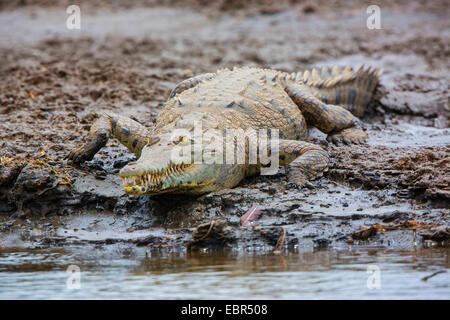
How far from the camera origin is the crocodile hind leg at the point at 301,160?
20.3 ft

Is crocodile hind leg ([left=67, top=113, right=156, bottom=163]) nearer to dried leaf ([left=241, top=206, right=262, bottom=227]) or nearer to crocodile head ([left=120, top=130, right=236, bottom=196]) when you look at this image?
crocodile head ([left=120, top=130, right=236, bottom=196])

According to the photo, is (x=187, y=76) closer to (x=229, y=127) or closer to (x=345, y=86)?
(x=345, y=86)

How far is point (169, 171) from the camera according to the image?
5.44 meters

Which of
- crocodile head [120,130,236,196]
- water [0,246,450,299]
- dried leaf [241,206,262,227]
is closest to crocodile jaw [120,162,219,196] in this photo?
crocodile head [120,130,236,196]

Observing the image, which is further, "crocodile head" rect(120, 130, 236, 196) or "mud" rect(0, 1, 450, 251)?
"mud" rect(0, 1, 450, 251)

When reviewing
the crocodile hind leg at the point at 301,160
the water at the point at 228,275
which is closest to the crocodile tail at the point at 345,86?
the crocodile hind leg at the point at 301,160

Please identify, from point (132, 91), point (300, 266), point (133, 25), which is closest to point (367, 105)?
point (132, 91)

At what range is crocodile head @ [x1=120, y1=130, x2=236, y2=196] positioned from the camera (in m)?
5.27

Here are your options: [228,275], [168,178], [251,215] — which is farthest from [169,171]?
[228,275]

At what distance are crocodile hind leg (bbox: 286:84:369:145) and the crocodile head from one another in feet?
6.70


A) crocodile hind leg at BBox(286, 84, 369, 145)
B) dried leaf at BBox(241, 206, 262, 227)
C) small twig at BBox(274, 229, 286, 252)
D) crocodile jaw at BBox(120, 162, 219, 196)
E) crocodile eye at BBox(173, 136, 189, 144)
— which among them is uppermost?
crocodile hind leg at BBox(286, 84, 369, 145)

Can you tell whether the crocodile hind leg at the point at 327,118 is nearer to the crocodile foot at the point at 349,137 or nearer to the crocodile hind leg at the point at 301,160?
the crocodile foot at the point at 349,137

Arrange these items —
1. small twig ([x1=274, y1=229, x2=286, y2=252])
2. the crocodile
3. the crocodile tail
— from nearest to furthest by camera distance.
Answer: small twig ([x1=274, y1=229, x2=286, y2=252]) < the crocodile < the crocodile tail
